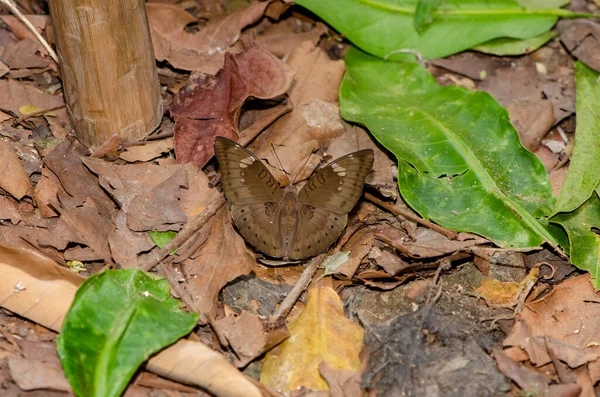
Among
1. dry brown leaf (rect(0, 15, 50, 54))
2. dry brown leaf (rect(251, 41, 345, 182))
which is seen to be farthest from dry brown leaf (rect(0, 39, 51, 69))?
dry brown leaf (rect(251, 41, 345, 182))

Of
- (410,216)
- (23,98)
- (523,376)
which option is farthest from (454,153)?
(23,98)

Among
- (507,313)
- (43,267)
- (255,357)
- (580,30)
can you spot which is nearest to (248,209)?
(255,357)

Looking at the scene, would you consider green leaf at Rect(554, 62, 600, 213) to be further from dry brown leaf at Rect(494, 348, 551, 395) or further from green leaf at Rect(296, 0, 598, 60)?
dry brown leaf at Rect(494, 348, 551, 395)

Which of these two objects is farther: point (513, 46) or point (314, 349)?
point (513, 46)

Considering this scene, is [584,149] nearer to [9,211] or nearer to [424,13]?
[424,13]

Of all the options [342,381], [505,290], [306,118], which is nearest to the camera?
[342,381]

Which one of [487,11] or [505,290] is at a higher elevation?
[487,11]

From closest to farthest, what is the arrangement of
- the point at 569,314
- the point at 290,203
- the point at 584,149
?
the point at 569,314 < the point at 290,203 < the point at 584,149

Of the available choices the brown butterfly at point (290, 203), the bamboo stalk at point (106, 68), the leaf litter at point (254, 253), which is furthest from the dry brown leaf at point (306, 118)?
the bamboo stalk at point (106, 68)

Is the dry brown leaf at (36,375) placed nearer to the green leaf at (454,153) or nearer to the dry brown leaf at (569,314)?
the green leaf at (454,153)
